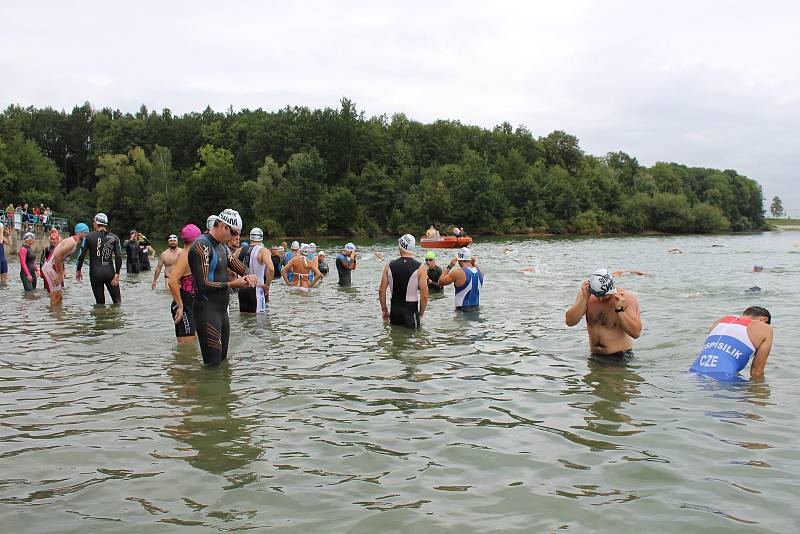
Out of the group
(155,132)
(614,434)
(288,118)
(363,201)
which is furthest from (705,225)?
(614,434)

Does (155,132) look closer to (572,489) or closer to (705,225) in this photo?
(705,225)

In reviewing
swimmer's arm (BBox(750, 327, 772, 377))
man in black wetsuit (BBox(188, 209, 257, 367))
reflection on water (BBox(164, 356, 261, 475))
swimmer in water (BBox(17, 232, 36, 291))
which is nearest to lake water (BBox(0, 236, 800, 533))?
reflection on water (BBox(164, 356, 261, 475))

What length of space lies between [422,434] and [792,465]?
2931 millimetres

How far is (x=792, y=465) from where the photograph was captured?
5066 mm

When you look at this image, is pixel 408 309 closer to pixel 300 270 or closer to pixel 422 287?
pixel 422 287

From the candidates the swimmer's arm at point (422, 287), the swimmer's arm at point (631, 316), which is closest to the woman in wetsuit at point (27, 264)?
the swimmer's arm at point (422, 287)

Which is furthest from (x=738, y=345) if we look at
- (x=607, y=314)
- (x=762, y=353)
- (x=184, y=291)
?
(x=184, y=291)

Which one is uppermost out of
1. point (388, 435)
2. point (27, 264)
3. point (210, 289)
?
point (27, 264)

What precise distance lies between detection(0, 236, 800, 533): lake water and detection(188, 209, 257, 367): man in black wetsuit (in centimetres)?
56

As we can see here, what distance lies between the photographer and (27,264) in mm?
17062

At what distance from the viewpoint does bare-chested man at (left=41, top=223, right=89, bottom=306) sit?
12.4 metres

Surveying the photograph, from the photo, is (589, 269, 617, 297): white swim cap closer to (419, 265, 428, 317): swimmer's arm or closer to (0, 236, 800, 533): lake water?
(0, 236, 800, 533): lake water

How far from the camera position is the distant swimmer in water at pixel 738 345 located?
7238mm

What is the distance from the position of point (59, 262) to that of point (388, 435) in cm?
970
